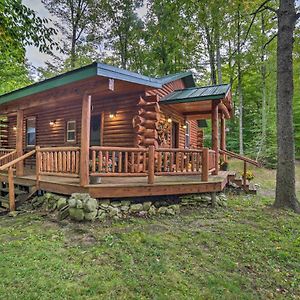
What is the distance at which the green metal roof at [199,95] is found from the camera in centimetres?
789

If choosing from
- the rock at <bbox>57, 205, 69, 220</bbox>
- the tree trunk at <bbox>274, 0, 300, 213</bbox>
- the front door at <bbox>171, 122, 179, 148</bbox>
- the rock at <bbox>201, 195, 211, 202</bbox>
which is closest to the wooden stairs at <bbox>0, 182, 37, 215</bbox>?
the rock at <bbox>57, 205, 69, 220</bbox>

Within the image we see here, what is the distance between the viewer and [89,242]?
4379 mm

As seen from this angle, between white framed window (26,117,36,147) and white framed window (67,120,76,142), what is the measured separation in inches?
110

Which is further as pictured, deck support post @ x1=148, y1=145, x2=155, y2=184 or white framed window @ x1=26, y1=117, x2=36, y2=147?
white framed window @ x1=26, y1=117, x2=36, y2=147

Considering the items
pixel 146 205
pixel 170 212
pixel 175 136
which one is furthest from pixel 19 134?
pixel 175 136

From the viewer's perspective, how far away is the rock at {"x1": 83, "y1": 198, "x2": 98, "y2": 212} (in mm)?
5312

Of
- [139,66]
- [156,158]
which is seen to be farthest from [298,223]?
[139,66]

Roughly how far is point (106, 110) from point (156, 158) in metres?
3.72

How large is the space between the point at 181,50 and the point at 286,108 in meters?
13.6

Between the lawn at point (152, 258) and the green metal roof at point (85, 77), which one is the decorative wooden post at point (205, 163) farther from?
the green metal roof at point (85, 77)

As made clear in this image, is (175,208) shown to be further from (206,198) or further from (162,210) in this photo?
(206,198)

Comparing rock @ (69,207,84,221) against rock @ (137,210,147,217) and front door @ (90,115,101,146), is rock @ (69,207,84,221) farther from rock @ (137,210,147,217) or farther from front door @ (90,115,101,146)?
front door @ (90,115,101,146)

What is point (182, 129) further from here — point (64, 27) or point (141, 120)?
point (64, 27)

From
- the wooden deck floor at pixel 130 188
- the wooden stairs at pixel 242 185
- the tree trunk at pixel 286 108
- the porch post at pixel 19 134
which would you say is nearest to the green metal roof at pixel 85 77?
the porch post at pixel 19 134
